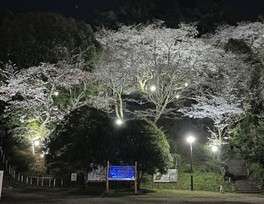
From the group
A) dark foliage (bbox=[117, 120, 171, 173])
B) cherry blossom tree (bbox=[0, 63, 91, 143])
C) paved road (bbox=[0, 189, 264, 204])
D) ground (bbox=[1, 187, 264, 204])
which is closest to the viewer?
paved road (bbox=[0, 189, 264, 204])

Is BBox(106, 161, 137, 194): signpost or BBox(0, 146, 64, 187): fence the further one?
BBox(0, 146, 64, 187): fence

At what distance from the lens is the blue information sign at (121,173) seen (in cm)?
1834

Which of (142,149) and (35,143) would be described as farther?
(35,143)

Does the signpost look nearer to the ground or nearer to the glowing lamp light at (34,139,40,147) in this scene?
the ground

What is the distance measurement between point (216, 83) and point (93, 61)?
10.8 metres

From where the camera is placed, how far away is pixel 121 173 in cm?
1850

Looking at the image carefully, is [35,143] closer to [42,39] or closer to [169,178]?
[42,39]

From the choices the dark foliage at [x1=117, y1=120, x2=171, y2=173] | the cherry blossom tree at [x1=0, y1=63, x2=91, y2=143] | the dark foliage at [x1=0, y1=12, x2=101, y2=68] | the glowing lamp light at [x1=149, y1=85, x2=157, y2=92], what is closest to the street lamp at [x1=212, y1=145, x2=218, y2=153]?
the glowing lamp light at [x1=149, y1=85, x2=157, y2=92]

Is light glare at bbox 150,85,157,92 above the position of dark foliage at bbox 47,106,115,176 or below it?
above

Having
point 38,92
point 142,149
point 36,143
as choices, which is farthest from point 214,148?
point 38,92

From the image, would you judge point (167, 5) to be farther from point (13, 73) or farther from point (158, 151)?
point (158, 151)

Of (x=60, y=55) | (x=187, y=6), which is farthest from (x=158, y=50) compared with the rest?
(x=187, y=6)

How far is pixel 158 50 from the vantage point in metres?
26.8

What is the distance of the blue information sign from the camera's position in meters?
18.3
